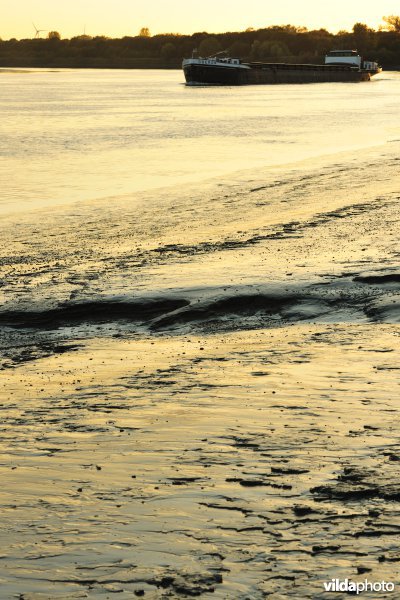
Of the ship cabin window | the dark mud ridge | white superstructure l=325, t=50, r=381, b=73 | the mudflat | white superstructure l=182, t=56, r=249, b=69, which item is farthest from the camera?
the ship cabin window

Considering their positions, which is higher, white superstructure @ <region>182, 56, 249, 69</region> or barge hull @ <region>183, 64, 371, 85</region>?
white superstructure @ <region>182, 56, 249, 69</region>

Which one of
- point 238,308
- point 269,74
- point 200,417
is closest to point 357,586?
point 200,417

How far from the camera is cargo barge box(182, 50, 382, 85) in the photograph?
104625mm

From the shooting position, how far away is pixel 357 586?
13.7ft

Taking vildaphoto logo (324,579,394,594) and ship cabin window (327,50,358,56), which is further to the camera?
ship cabin window (327,50,358,56)

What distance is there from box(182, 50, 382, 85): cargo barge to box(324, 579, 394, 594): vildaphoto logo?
101972mm

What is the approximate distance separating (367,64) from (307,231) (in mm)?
118816

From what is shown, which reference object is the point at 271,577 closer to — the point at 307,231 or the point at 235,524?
the point at 235,524

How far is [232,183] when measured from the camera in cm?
2170

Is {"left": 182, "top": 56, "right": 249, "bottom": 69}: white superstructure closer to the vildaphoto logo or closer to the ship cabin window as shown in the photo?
the ship cabin window

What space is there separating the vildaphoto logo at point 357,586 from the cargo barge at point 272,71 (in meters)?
102

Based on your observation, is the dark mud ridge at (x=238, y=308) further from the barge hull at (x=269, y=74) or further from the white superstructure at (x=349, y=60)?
the white superstructure at (x=349, y=60)

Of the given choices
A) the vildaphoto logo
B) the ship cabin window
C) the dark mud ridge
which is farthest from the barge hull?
the vildaphoto logo

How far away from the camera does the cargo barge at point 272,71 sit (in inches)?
4119
